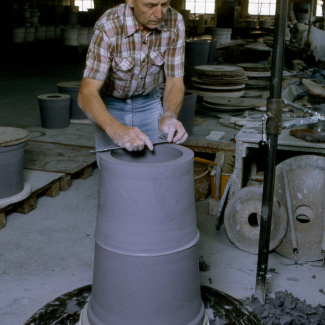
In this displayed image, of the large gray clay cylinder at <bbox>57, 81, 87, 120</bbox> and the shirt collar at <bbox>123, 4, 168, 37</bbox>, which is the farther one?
the large gray clay cylinder at <bbox>57, 81, 87, 120</bbox>

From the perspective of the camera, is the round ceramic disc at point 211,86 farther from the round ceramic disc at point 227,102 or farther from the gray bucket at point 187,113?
the gray bucket at point 187,113

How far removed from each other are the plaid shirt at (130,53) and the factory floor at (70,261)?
1115 millimetres

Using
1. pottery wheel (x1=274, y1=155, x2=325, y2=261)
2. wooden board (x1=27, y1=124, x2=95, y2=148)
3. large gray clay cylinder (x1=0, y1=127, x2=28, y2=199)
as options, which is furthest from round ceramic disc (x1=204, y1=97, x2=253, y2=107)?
large gray clay cylinder (x1=0, y1=127, x2=28, y2=199)

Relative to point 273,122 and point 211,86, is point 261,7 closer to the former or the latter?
point 211,86

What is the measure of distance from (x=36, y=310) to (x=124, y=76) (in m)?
1.37

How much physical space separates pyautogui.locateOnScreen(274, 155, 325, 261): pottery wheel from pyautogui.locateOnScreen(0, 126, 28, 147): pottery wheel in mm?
1851

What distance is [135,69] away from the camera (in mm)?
2662

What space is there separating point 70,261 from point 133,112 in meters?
1.03

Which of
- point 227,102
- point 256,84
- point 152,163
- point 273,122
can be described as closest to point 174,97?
point 273,122

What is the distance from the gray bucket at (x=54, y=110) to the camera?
5.27m

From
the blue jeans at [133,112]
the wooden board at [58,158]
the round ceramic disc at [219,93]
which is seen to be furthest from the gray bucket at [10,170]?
the round ceramic disc at [219,93]

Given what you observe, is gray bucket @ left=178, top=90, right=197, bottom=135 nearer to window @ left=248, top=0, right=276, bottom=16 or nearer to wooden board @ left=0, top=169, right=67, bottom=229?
wooden board @ left=0, top=169, right=67, bottom=229

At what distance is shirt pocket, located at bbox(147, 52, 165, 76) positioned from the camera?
268 centimetres

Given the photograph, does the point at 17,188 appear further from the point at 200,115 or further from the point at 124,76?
the point at 200,115
